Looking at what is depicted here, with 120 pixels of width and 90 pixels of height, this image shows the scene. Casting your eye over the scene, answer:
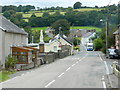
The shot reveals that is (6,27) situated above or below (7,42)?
above

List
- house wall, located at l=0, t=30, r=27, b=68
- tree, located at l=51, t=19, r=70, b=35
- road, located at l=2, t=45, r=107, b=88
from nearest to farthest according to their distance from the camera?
road, located at l=2, t=45, r=107, b=88 < house wall, located at l=0, t=30, r=27, b=68 < tree, located at l=51, t=19, r=70, b=35

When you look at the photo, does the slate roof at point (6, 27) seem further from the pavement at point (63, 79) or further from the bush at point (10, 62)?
the pavement at point (63, 79)

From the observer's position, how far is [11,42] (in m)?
29.0

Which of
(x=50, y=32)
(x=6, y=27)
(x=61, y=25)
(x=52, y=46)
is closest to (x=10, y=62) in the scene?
(x=6, y=27)

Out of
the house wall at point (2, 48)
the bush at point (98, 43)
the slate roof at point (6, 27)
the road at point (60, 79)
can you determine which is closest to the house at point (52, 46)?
the bush at point (98, 43)

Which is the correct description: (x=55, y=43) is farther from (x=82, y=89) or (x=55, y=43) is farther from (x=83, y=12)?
(x=83, y=12)

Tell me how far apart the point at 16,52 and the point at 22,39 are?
6111mm

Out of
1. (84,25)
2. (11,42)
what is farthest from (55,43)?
(84,25)

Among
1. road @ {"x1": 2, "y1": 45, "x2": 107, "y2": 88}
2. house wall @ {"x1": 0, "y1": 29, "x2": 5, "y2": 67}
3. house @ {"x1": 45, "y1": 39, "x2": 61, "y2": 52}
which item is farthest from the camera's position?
house @ {"x1": 45, "y1": 39, "x2": 61, "y2": 52}

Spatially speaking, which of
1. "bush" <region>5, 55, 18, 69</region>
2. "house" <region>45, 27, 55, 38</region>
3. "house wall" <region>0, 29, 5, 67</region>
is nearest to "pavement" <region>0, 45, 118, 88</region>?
"bush" <region>5, 55, 18, 69</region>

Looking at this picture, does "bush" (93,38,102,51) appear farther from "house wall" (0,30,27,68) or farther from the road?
the road

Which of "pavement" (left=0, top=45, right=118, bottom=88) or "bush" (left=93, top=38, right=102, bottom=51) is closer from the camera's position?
"pavement" (left=0, top=45, right=118, bottom=88)

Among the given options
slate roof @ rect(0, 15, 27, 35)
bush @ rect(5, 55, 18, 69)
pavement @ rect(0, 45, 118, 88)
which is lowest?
pavement @ rect(0, 45, 118, 88)

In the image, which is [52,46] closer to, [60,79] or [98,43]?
[98,43]
